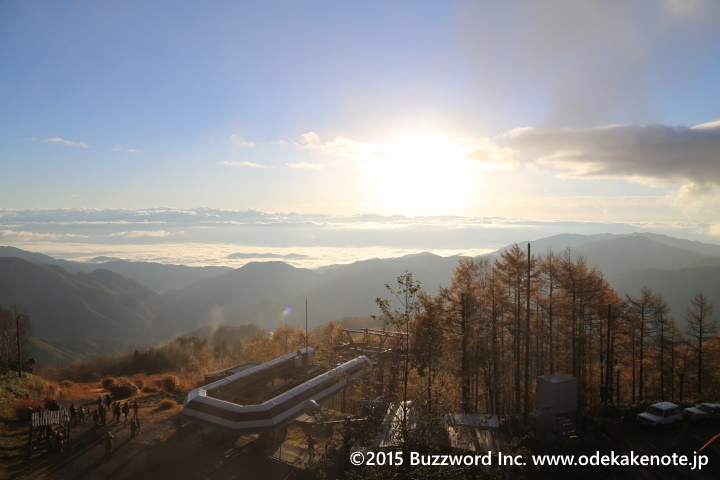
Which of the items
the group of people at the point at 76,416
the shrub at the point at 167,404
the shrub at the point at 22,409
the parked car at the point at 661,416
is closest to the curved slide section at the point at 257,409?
the shrub at the point at 167,404

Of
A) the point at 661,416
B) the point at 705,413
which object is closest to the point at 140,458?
the point at 661,416

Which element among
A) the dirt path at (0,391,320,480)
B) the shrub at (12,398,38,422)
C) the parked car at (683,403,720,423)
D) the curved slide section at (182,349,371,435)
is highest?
the curved slide section at (182,349,371,435)

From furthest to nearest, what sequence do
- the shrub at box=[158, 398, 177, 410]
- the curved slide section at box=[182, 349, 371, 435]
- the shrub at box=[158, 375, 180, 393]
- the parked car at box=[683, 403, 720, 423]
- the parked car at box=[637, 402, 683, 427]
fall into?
1. the shrub at box=[158, 375, 180, 393]
2. the shrub at box=[158, 398, 177, 410]
3. the parked car at box=[683, 403, 720, 423]
4. the parked car at box=[637, 402, 683, 427]
5. the curved slide section at box=[182, 349, 371, 435]

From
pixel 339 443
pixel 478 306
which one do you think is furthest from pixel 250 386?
pixel 478 306

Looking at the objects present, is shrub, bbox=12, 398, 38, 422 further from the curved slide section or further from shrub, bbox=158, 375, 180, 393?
shrub, bbox=158, 375, 180, 393

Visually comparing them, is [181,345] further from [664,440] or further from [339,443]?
[664,440]

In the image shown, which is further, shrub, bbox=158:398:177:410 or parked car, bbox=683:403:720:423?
shrub, bbox=158:398:177:410

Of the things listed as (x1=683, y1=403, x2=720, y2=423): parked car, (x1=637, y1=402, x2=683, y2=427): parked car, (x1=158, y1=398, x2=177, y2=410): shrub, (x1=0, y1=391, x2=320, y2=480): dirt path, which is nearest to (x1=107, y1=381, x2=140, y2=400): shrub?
(x1=158, y1=398, x2=177, y2=410): shrub
